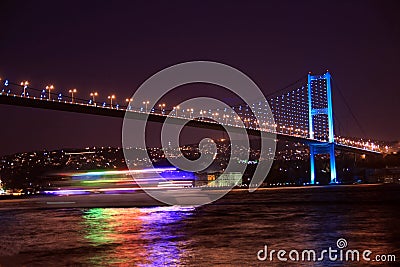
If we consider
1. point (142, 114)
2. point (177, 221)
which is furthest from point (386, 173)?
point (177, 221)

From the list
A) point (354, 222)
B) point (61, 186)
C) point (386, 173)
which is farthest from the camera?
point (386, 173)

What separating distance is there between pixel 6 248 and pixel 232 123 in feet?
146

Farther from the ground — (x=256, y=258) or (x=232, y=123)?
(x=232, y=123)

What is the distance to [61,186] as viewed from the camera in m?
40.6

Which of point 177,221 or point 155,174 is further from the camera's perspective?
point 155,174

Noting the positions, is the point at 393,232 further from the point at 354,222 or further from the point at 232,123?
the point at 232,123
